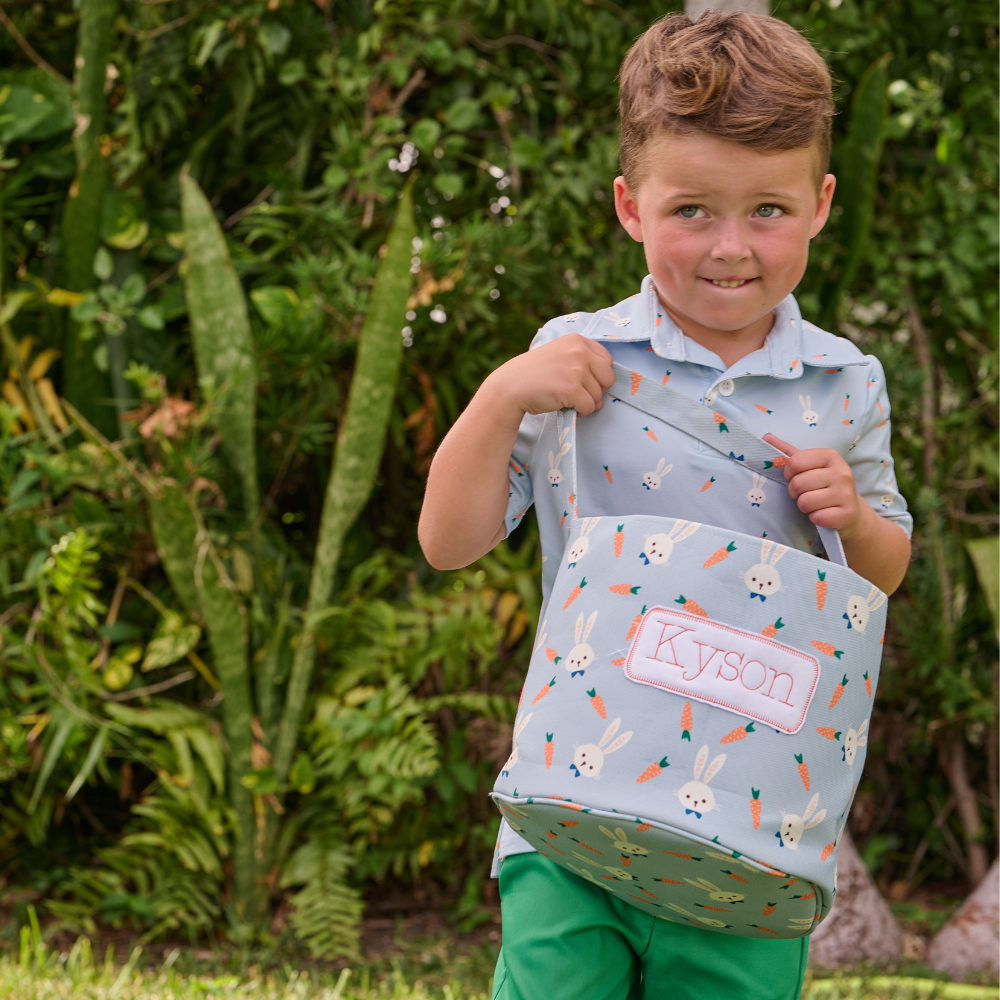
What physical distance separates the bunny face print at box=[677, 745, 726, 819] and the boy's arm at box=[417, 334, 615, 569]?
368mm

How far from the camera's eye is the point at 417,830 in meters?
2.64

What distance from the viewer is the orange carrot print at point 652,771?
97 cm

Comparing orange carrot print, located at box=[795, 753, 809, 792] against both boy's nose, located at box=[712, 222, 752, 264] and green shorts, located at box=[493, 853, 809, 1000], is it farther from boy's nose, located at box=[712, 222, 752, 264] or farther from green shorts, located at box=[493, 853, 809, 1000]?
boy's nose, located at box=[712, 222, 752, 264]

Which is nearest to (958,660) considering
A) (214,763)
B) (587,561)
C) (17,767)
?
(214,763)

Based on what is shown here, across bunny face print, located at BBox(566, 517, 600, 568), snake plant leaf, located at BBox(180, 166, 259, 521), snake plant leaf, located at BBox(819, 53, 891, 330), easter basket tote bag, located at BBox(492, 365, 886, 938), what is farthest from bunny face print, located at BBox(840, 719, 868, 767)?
snake plant leaf, located at BBox(819, 53, 891, 330)

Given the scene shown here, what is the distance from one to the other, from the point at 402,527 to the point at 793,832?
209 centimetres

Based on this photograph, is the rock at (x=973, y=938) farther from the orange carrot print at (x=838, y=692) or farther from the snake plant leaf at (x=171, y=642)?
the snake plant leaf at (x=171, y=642)

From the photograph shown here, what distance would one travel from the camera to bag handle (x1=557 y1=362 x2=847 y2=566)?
44.3 inches

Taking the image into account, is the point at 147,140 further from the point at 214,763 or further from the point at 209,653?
the point at 214,763

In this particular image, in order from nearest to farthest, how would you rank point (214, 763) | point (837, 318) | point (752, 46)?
point (752, 46) < point (214, 763) < point (837, 318)

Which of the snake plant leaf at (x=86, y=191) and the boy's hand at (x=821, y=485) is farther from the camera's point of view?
the snake plant leaf at (x=86, y=191)

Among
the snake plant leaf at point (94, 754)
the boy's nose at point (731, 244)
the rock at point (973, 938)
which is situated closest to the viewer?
the boy's nose at point (731, 244)

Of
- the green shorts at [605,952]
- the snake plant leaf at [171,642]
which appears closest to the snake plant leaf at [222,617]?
the snake plant leaf at [171,642]

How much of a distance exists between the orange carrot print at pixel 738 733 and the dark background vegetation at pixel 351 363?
1.39m
